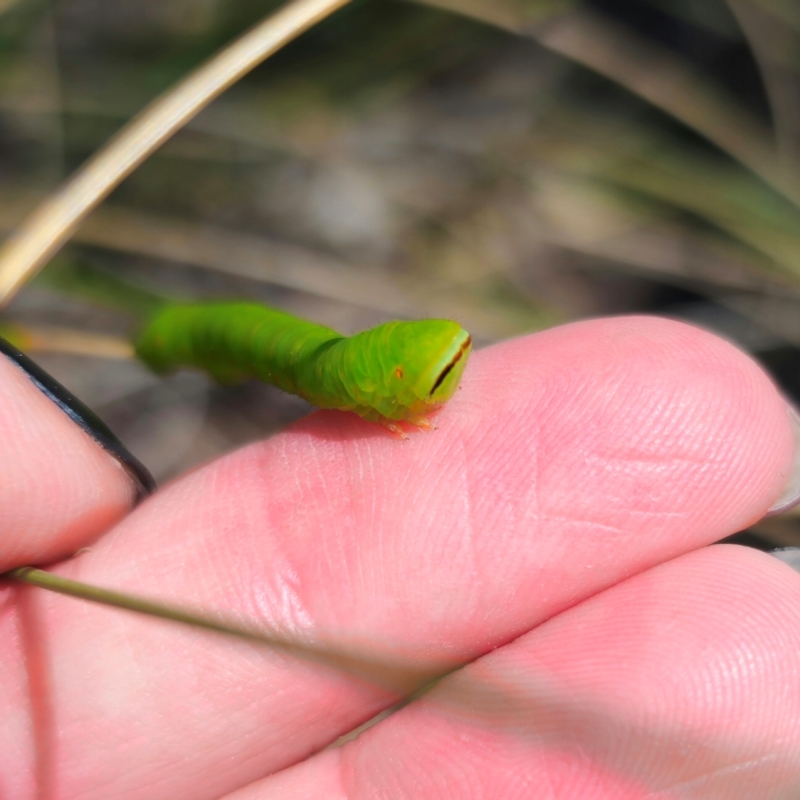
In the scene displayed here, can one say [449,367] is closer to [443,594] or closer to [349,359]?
[349,359]

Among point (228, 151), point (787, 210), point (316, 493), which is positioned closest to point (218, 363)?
point (316, 493)

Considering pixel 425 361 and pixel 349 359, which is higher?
pixel 349 359

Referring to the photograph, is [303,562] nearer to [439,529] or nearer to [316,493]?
[316,493]

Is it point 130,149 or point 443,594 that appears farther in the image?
point 130,149

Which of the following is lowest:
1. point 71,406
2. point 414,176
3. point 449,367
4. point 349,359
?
point 449,367

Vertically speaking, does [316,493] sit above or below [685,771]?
above

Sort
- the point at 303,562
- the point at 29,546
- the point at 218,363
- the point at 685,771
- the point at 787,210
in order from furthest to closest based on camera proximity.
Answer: the point at 787,210 → the point at 218,363 → the point at 303,562 → the point at 29,546 → the point at 685,771

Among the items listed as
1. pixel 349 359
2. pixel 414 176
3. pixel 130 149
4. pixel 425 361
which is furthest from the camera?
pixel 414 176

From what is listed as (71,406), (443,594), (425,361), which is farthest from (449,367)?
(71,406)
